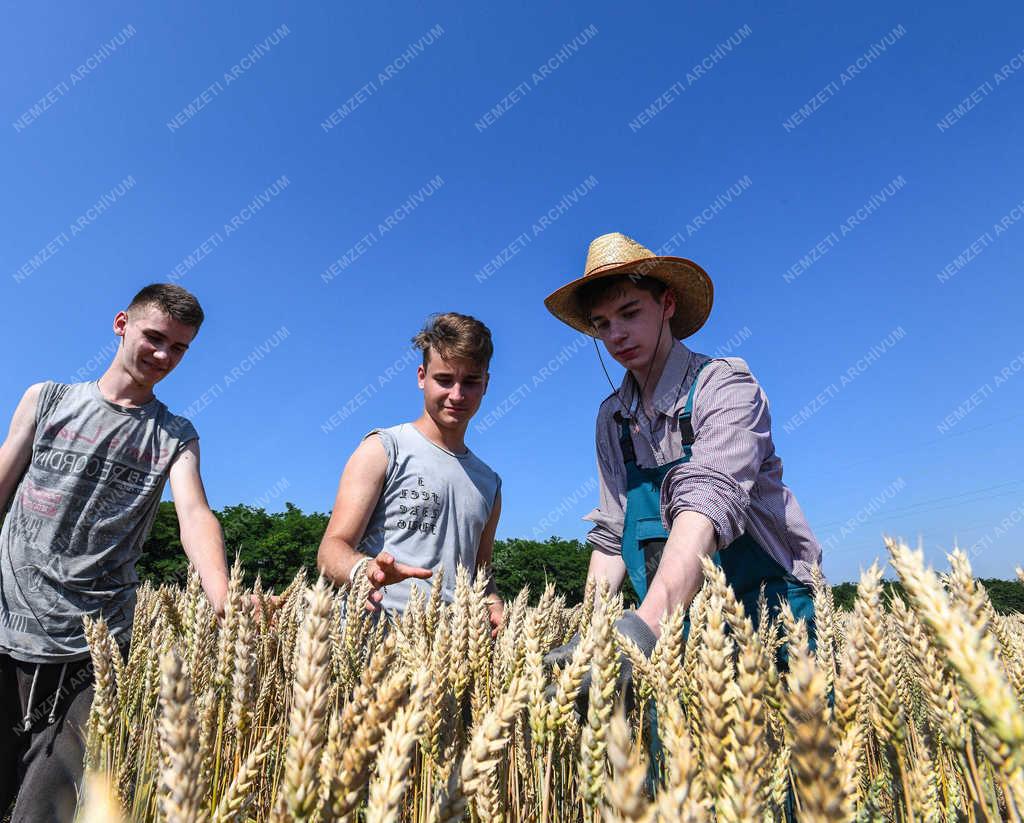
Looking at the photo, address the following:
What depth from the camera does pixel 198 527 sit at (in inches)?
96.7

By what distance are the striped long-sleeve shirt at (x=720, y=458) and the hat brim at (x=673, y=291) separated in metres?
0.39

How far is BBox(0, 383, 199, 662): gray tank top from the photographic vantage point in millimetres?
2506

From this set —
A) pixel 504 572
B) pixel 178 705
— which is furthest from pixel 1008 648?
pixel 504 572

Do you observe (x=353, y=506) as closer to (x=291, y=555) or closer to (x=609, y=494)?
(x=609, y=494)

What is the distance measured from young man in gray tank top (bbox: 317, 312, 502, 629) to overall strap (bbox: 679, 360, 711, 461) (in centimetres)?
125

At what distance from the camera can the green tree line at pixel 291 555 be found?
10.0 m

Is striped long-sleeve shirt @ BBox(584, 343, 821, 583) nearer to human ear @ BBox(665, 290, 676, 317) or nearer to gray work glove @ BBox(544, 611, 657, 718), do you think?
human ear @ BBox(665, 290, 676, 317)

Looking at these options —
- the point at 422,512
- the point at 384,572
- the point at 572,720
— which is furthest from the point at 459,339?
the point at 572,720

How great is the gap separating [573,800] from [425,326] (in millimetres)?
2702

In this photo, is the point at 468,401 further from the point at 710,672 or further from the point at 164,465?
the point at 710,672

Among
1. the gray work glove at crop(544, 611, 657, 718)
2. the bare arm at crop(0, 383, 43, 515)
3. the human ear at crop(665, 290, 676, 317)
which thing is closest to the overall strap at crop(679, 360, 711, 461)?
the human ear at crop(665, 290, 676, 317)

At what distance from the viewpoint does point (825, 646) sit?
61.2 inches

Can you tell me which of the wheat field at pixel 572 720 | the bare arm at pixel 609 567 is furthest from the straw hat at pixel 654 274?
the wheat field at pixel 572 720

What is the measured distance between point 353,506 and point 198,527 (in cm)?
78
